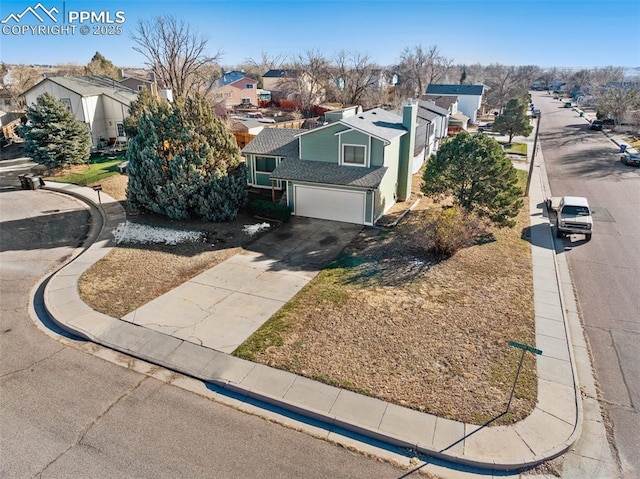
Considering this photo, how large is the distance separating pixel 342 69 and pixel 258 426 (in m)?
72.1

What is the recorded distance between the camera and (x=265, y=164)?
85.9 ft

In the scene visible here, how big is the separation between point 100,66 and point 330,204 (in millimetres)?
70443

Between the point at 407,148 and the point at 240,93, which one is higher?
the point at 240,93

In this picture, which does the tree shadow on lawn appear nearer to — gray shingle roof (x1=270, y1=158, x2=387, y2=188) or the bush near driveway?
the bush near driveway

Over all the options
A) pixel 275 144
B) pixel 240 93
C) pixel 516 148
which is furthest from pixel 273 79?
pixel 275 144

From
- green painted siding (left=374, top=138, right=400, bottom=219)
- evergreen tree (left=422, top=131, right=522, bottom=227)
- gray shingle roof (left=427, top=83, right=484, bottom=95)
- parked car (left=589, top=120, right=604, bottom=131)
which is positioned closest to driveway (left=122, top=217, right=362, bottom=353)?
green painted siding (left=374, top=138, right=400, bottom=219)

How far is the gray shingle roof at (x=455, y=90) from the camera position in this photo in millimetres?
62122

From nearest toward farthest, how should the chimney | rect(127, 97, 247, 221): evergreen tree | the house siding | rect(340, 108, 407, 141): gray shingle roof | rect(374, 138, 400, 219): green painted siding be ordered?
rect(127, 97, 247, 221): evergreen tree
rect(340, 108, 407, 141): gray shingle roof
rect(374, 138, 400, 219): green painted siding
the chimney
the house siding

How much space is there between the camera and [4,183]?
94.9 ft

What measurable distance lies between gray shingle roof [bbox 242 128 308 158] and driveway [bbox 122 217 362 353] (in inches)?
247

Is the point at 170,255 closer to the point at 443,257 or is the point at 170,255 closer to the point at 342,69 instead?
the point at 443,257

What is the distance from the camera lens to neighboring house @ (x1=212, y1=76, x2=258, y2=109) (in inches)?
2734

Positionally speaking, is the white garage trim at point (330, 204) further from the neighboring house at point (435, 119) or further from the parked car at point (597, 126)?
the parked car at point (597, 126)

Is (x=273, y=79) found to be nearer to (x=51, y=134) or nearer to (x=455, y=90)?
(x=455, y=90)
